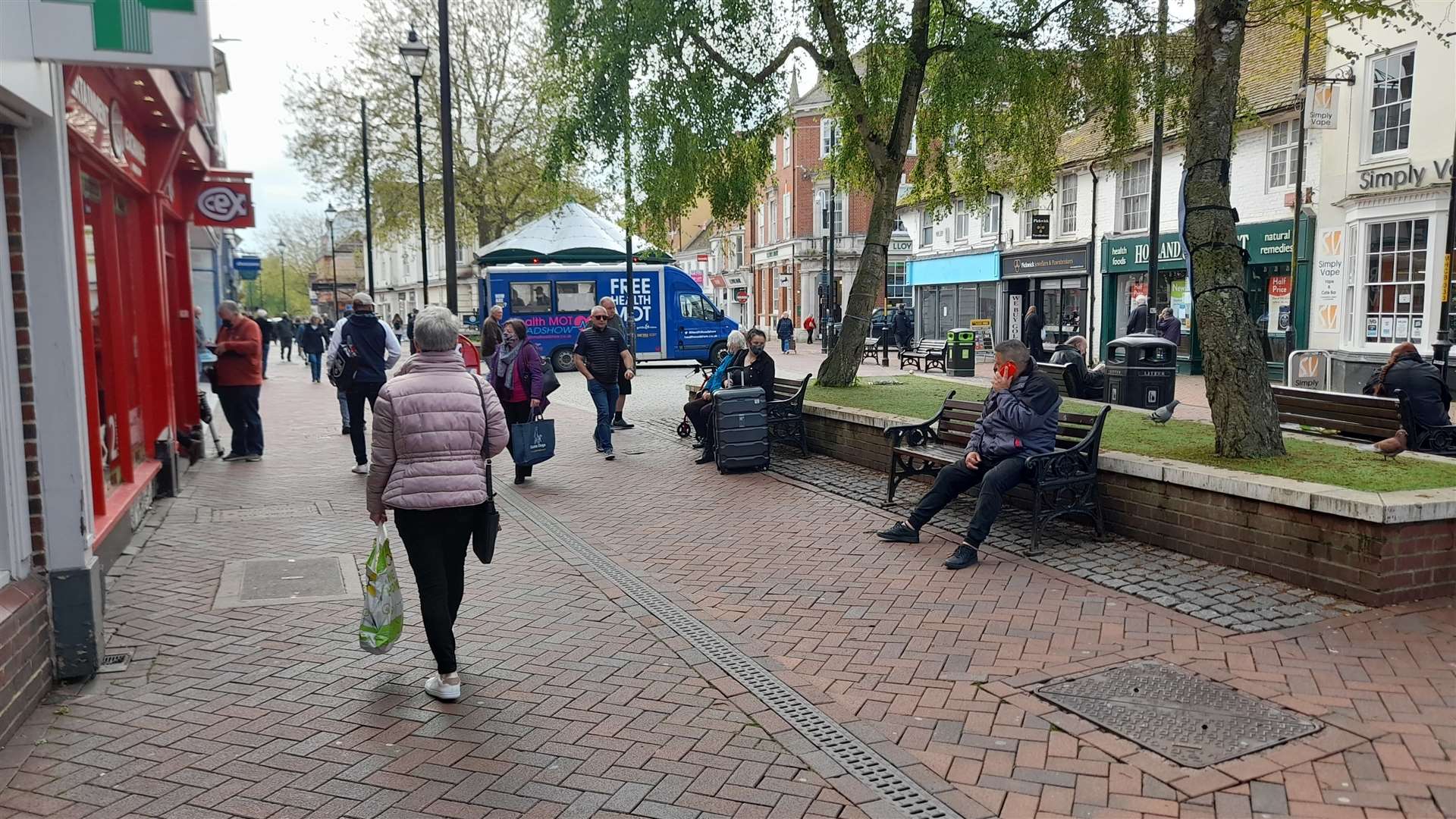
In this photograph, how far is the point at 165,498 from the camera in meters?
9.34

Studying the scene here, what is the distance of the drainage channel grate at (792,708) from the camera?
3.59m

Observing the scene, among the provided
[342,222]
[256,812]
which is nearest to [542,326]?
[256,812]

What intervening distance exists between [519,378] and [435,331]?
17.9 ft

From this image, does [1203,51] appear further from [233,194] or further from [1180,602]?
[233,194]

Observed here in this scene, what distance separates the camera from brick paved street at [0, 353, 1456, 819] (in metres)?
3.59

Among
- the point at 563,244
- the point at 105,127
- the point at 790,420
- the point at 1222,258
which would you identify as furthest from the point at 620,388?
the point at 563,244

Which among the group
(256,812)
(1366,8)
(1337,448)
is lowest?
(256,812)

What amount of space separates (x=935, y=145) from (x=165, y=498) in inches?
404

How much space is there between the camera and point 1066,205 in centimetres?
2853

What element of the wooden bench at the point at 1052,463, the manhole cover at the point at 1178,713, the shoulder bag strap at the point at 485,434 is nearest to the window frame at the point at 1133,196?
the wooden bench at the point at 1052,463

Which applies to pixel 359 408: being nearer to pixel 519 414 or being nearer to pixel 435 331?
pixel 519 414

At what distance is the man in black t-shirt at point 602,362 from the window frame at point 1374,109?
1459cm

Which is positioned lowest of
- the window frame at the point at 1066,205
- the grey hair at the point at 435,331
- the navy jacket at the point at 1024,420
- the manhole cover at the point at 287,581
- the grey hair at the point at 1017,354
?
the manhole cover at the point at 287,581

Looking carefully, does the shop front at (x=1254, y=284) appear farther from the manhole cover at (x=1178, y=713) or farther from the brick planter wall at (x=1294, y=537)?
the manhole cover at (x=1178, y=713)
